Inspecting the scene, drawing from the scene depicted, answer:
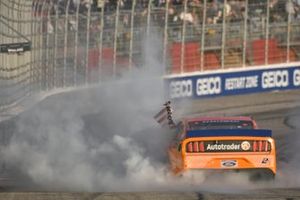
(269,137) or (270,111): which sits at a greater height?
(269,137)

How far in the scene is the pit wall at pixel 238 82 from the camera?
24.2 metres

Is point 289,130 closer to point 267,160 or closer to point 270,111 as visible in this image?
point 270,111

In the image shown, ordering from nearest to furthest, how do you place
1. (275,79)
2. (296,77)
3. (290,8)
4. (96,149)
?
(96,149) → (290,8) → (275,79) → (296,77)

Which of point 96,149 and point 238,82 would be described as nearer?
point 96,149

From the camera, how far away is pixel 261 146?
453 inches

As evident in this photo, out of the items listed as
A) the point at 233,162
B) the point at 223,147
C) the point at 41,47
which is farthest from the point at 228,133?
the point at 41,47

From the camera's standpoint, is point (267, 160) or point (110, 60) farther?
point (110, 60)

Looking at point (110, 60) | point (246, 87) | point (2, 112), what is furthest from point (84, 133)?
point (246, 87)

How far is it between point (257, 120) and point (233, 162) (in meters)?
10.5

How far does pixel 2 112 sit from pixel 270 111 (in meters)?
11.3

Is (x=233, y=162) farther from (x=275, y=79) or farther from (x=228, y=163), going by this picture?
(x=275, y=79)

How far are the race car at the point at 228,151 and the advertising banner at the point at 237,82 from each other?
11.7 metres

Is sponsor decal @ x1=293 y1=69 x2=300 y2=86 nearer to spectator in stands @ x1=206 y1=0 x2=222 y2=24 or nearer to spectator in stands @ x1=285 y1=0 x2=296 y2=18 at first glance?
spectator in stands @ x1=285 y1=0 x2=296 y2=18

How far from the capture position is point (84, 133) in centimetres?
1476
